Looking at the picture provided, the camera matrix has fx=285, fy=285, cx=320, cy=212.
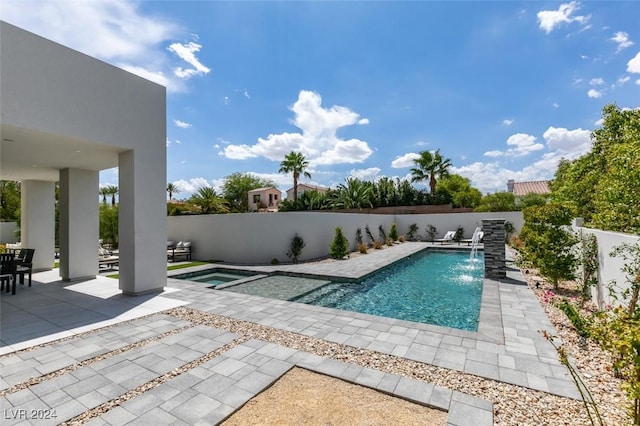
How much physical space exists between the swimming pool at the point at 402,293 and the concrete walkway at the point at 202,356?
0.88 meters

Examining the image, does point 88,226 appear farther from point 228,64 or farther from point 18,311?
point 228,64

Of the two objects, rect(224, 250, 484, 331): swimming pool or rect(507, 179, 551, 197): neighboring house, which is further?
rect(507, 179, 551, 197): neighboring house

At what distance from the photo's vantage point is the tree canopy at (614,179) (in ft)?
15.3

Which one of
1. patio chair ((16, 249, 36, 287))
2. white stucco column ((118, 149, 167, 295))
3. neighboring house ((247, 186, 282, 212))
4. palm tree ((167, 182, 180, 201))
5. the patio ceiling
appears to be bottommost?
patio chair ((16, 249, 36, 287))

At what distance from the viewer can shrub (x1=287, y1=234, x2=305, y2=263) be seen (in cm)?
1312

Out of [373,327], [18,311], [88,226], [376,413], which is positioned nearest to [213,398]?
[376,413]

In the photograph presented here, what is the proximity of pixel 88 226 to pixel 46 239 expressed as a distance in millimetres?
3121

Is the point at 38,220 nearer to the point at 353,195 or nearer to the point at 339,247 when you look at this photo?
the point at 339,247

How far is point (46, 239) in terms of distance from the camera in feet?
34.3

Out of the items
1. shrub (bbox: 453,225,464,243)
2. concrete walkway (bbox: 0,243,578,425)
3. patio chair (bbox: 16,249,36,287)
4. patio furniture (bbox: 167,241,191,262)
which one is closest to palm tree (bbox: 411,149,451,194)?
shrub (bbox: 453,225,464,243)

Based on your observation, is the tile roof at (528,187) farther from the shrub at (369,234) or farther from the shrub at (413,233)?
the shrub at (369,234)

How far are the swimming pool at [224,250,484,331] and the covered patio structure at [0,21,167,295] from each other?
2930mm

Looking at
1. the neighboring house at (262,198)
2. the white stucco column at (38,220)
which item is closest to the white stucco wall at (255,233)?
the white stucco column at (38,220)

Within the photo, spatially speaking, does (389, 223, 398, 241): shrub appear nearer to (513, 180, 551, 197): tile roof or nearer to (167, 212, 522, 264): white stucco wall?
(167, 212, 522, 264): white stucco wall
